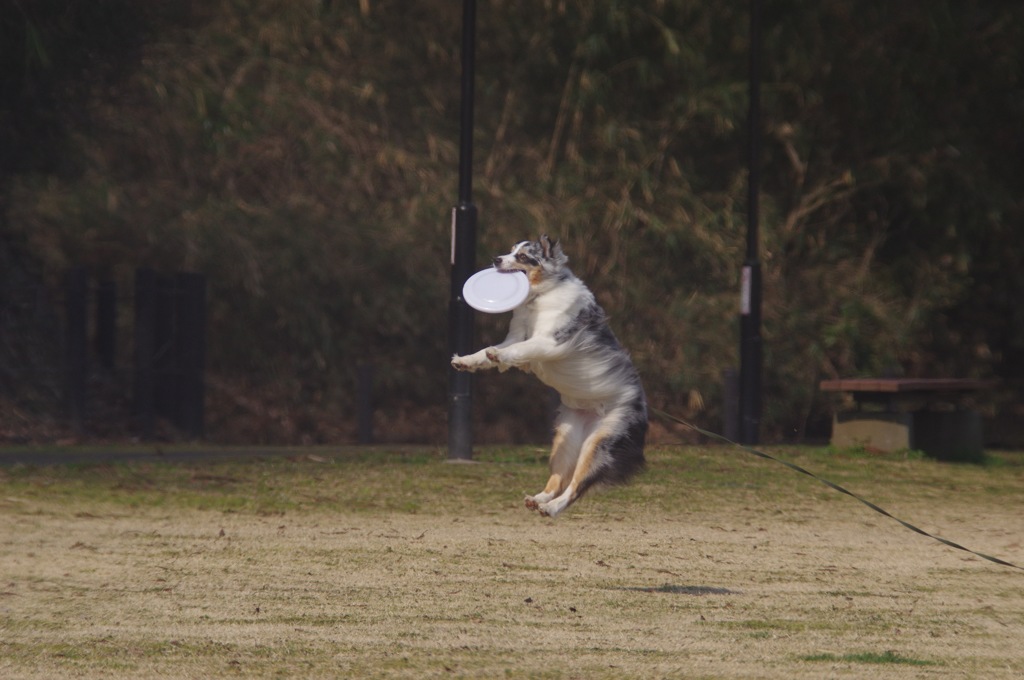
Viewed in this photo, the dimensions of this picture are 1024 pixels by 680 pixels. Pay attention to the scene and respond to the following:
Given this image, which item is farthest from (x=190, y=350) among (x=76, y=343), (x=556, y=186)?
(x=556, y=186)

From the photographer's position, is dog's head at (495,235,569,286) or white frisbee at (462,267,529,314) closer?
white frisbee at (462,267,529,314)

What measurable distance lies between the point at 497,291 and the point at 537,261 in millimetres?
359

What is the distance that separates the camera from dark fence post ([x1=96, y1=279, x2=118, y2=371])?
72.8ft

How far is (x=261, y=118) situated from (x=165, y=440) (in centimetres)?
710

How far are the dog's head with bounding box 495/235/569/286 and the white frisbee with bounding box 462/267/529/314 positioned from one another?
0.05m

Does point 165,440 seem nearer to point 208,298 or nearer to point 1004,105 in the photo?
point 208,298

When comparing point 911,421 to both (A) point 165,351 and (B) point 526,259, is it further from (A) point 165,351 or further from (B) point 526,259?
(B) point 526,259

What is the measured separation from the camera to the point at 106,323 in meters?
22.5

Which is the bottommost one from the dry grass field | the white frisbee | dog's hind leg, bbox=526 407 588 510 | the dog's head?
the dry grass field

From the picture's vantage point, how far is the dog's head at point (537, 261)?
965 centimetres

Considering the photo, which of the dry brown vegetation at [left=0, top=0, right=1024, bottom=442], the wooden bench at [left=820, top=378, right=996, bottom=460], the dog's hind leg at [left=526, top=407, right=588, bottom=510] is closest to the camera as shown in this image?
the dog's hind leg at [left=526, top=407, right=588, bottom=510]

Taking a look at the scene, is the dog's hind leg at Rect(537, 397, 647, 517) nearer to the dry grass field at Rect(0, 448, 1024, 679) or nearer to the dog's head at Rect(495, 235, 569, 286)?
the dry grass field at Rect(0, 448, 1024, 679)

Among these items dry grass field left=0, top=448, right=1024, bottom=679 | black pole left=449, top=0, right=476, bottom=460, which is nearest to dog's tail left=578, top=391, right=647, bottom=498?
dry grass field left=0, top=448, right=1024, bottom=679

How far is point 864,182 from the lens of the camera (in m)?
28.0
